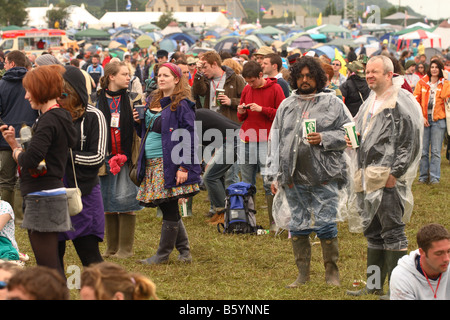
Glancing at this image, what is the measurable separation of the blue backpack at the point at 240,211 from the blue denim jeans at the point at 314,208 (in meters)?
2.53

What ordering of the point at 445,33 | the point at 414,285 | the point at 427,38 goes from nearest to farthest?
the point at 414,285 → the point at 427,38 → the point at 445,33

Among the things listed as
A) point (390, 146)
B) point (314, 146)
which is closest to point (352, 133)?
point (390, 146)

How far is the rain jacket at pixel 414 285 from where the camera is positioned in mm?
4430

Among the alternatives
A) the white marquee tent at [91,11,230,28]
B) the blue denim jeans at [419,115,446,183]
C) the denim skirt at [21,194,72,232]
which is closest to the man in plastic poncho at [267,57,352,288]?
the denim skirt at [21,194,72,232]

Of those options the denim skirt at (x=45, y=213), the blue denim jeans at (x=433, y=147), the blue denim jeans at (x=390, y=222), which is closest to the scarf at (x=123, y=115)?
the denim skirt at (x=45, y=213)

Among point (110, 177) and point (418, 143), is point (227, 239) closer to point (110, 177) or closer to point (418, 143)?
point (110, 177)

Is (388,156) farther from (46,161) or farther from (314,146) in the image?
(46,161)

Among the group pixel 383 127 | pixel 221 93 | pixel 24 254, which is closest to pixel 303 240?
pixel 383 127

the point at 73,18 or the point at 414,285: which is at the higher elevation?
the point at 73,18

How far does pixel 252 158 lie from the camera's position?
859 cm

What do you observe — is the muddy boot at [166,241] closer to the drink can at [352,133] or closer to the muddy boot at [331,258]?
the muddy boot at [331,258]

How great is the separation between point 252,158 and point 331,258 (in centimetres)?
274

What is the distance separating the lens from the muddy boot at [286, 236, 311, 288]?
6109 mm

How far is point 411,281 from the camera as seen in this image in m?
4.46
